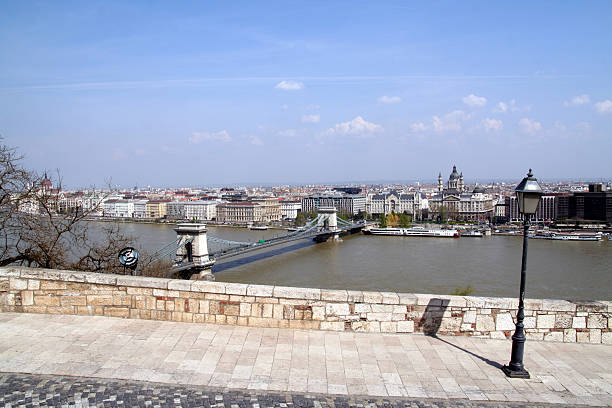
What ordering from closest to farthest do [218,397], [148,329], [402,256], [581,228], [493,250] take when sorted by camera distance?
[218,397] → [148,329] → [402,256] → [493,250] → [581,228]

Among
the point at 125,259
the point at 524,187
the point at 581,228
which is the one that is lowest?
the point at 581,228

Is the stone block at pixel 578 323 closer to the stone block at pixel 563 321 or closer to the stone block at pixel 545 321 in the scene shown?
the stone block at pixel 563 321

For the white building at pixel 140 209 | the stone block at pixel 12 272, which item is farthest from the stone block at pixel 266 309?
the white building at pixel 140 209

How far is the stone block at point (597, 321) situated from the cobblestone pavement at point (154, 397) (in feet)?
4.56

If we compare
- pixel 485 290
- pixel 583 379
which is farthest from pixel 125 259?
pixel 485 290

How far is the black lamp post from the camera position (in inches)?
130

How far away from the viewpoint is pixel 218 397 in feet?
9.34

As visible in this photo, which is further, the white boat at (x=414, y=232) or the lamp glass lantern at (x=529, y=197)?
the white boat at (x=414, y=232)

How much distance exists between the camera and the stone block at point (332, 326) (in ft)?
13.1

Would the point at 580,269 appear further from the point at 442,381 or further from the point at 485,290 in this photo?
the point at 442,381

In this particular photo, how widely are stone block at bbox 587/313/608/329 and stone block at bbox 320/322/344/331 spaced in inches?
80.7

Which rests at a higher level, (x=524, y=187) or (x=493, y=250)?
(x=524, y=187)

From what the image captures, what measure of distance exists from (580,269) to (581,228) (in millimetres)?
36056

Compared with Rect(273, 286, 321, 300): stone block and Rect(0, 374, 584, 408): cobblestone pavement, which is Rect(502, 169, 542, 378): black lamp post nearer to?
Rect(0, 374, 584, 408): cobblestone pavement
